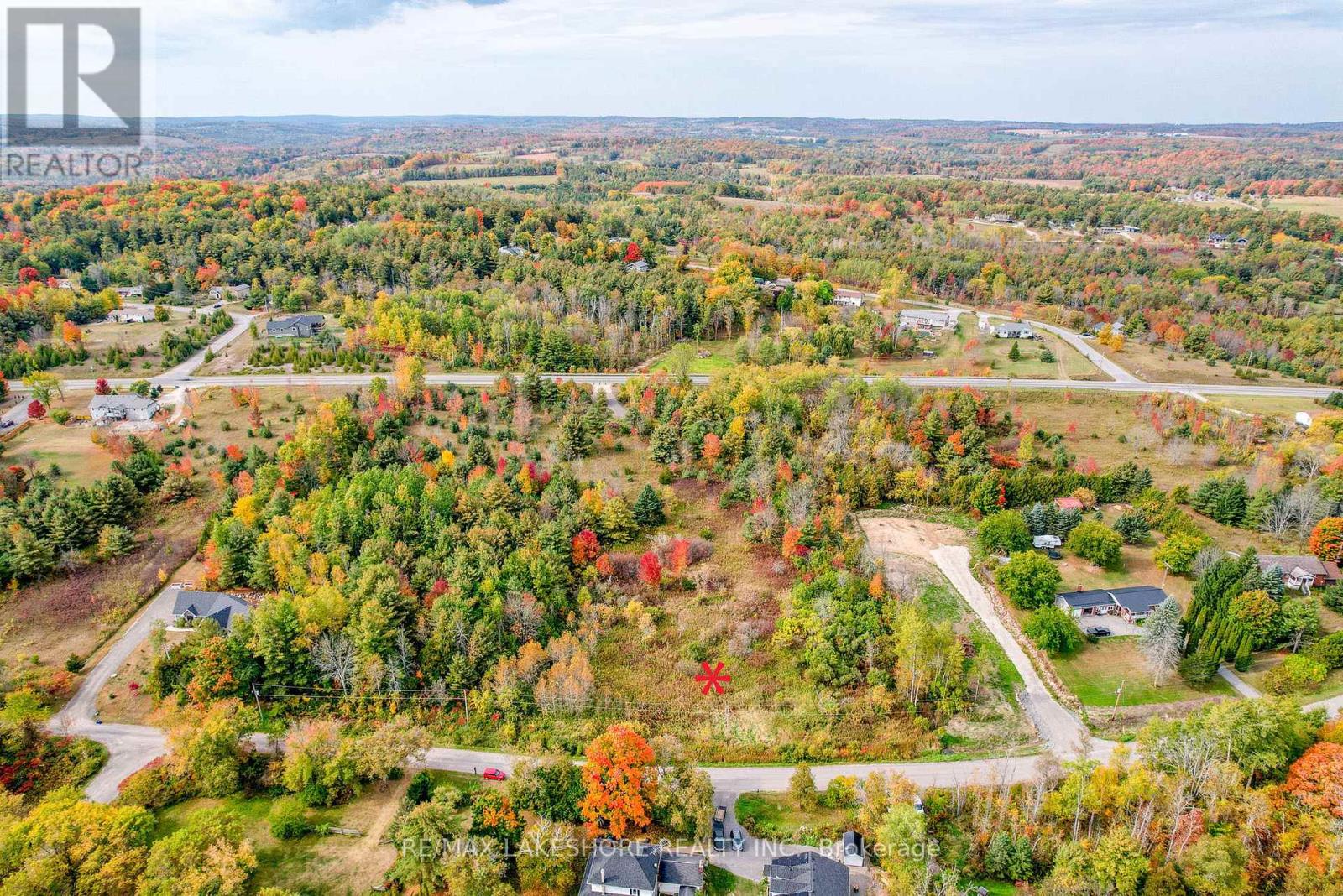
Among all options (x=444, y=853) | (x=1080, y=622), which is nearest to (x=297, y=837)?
(x=444, y=853)

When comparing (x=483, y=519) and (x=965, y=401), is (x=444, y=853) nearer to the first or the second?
(x=483, y=519)

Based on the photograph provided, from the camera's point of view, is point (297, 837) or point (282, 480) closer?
point (297, 837)

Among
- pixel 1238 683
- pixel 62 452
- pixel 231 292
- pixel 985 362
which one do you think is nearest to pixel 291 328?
pixel 231 292

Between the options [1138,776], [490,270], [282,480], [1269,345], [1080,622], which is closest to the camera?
[1138,776]

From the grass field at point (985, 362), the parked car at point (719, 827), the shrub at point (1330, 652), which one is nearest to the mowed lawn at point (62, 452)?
the parked car at point (719, 827)

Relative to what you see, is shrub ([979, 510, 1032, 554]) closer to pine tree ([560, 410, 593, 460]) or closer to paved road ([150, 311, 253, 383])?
pine tree ([560, 410, 593, 460])

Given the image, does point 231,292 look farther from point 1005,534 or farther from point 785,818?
point 785,818

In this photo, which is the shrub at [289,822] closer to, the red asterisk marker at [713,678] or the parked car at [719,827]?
the parked car at [719,827]
